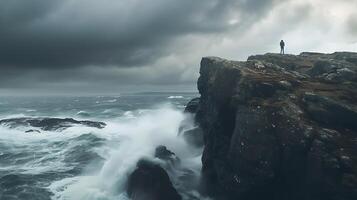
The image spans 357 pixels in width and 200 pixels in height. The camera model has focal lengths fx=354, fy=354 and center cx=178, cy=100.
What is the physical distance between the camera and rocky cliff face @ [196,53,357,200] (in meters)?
28.3

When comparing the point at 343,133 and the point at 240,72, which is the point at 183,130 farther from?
the point at 343,133

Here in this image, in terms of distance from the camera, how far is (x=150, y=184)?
1439 inches

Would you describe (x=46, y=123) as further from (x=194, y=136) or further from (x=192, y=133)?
(x=194, y=136)

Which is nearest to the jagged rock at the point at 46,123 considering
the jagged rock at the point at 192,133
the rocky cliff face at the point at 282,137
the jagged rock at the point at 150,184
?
the jagged rock at the point at 192,133

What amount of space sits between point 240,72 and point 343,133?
12.8m

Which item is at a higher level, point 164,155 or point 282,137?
point 282,137

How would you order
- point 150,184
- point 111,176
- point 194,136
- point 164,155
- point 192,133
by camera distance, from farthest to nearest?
point 192,133
point 194,136
point 164,155
point 111,176
point 150,184

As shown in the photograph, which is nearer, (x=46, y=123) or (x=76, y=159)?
(x=76, y=159)

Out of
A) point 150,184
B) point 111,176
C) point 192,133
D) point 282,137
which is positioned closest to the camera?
point 282,137

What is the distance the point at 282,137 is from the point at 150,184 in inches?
564

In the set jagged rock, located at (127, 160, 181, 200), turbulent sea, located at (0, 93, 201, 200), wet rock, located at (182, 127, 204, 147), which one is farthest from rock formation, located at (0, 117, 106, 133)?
jagged rock, located at (127, 160, 181, 200)

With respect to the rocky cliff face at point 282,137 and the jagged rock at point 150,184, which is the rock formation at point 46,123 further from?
the rocky cliff face at point 282,137

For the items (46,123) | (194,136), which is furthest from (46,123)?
(194,136)

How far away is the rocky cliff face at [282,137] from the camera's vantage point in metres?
28.3
